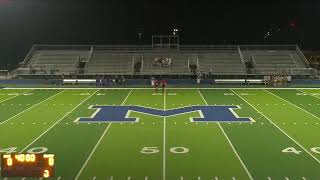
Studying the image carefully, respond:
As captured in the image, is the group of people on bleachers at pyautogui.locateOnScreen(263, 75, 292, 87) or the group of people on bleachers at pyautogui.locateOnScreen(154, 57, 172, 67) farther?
the group of people on bleachers at pyautogui.locateOnScreen(154, 57, 172, 67)

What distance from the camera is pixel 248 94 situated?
85.4ft

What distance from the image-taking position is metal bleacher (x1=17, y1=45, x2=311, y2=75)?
36594 millimetres

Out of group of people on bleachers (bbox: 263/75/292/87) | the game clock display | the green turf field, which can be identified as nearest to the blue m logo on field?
the green turf field

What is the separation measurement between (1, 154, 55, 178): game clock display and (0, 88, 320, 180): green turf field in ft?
10.2

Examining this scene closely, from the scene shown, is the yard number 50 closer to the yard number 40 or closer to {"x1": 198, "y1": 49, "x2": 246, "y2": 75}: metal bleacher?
the yard number 40

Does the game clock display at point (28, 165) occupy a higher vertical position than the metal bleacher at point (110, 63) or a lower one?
lower

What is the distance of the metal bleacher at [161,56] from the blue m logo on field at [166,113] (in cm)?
1583

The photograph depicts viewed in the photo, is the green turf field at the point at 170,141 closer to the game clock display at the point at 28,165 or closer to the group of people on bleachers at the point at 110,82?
the game clock display at the point at 28,165

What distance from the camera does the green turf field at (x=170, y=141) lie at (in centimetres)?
1066

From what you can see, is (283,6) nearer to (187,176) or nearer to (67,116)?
(67,116)

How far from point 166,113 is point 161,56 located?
19896 mm

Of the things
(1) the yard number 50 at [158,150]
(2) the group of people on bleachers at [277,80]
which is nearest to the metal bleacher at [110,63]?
(2) the group of people on bleachers at [277,80]

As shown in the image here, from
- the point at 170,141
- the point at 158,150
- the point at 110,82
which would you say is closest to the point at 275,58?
the point at 110,82

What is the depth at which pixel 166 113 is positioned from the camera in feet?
62.2
